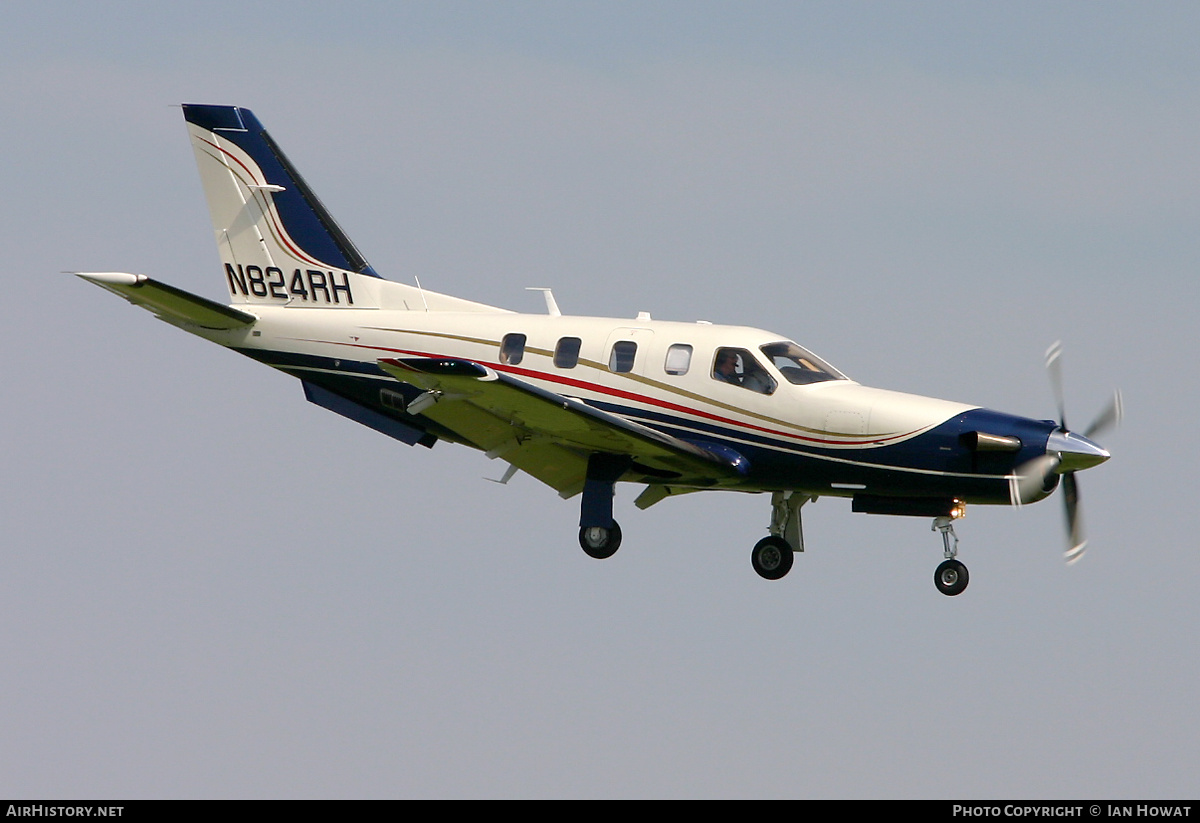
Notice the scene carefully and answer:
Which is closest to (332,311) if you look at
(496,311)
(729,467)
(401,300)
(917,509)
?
(401,300)

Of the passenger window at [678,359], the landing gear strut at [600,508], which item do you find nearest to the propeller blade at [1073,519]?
the passenger window at [678,359]

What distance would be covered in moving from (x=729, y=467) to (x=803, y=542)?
2.28 meters

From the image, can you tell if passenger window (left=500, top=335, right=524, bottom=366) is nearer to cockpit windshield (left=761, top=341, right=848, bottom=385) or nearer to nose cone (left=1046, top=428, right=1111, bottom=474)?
cockpit windshield (left=761, top=341, right=848, bottom=385)

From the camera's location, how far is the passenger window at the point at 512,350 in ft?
81.2

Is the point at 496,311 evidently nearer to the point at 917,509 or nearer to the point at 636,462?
the point at 636,462

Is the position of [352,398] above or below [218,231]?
below

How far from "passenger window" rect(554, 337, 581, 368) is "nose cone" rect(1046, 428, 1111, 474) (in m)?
Result: 6.78

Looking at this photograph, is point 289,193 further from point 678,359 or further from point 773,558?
point 773,558

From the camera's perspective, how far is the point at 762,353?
2367 centimetres

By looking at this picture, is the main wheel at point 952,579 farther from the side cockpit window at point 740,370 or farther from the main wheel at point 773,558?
the side cockpit window at point 740,370

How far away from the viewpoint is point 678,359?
940 inches

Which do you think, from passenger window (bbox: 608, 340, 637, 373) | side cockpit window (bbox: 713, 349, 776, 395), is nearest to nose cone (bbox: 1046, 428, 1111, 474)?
side cockpit window (bbox: 713, 349, 776, 395)

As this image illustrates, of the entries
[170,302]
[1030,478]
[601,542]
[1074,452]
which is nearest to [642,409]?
[601,542]

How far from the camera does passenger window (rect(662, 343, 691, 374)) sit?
23828 mm
